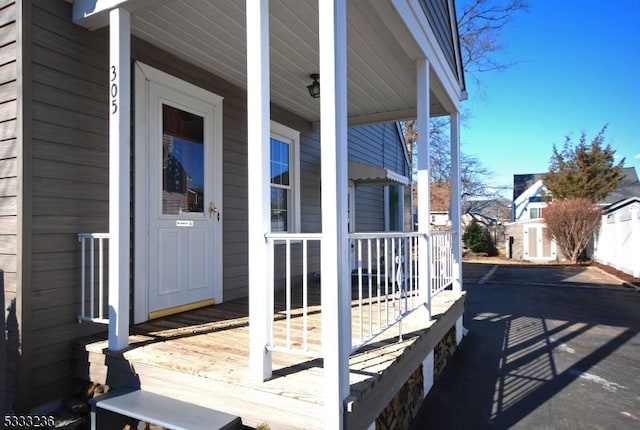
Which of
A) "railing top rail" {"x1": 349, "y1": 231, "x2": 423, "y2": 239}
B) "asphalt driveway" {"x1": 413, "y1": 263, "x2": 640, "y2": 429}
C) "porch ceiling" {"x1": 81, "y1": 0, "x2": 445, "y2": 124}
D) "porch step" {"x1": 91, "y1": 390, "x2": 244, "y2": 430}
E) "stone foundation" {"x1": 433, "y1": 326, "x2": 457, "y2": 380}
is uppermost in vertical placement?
"porch ceiling" {"x1": 81, "y1": 0, "x2": 445, "y2": 124}

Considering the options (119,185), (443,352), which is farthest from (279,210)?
(119,185)

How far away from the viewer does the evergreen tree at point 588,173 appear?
15062 mm

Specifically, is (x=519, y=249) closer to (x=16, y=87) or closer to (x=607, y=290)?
(x=607, y=290)

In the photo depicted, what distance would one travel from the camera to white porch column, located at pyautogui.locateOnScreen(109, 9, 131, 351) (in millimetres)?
2486

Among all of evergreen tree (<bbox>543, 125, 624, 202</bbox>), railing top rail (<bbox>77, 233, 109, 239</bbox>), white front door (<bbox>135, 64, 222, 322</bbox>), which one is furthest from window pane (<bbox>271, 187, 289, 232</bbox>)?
evergreen tree (<bbox>543, 125, 624, 202</bbox>)

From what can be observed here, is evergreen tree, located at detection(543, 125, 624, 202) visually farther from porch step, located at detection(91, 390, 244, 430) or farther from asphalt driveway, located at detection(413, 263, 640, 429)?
porch step, located at detection(91, 390, 244, 430)

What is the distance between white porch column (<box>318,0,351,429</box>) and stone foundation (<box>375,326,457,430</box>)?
718 mm

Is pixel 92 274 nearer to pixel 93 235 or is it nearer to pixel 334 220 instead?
pixel 93 235

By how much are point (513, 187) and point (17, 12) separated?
27.2m

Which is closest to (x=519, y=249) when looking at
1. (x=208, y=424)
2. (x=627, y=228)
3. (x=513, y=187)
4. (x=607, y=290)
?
(x=627, y=228)

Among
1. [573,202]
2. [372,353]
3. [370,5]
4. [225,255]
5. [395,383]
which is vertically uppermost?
[370,5]

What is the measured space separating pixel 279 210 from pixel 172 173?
75.5 inches

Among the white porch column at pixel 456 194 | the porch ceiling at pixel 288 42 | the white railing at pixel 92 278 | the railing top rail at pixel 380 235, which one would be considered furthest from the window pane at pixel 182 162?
the white porch column at pixel 456 194

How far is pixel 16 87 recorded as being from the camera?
2406mm
